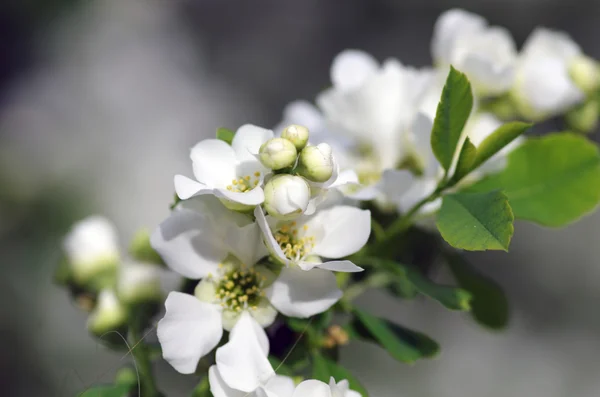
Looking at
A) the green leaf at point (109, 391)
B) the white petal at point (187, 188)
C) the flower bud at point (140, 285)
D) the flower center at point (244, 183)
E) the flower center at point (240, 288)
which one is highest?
the white petal at point (187, 188)

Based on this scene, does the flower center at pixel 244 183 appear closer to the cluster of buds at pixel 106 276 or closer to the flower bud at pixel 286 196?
the flower bud at pixel 286 196

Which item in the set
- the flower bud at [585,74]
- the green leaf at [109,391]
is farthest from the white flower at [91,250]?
the flower bud at [585,74]

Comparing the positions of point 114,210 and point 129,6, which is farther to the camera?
point 129,6

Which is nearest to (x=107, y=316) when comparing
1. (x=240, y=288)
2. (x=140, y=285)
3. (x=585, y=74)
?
(x=140, y=285)

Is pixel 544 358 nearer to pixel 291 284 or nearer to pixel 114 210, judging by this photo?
pixel 114 210

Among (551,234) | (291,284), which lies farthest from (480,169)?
(551,234)

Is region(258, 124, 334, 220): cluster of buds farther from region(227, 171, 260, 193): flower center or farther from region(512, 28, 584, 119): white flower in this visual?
region(512, 28, 584, 119): white flower

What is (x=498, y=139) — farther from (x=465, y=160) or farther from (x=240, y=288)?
(x=240, y=288)

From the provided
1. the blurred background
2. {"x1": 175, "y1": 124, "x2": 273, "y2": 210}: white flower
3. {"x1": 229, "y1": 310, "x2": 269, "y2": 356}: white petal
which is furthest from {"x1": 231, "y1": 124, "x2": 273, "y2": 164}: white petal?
the blurred background
